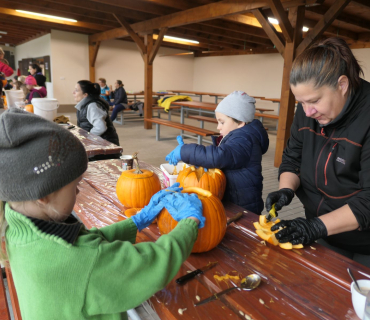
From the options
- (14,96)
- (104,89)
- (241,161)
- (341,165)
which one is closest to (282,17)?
(241,161)

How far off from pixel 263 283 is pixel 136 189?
Result: 0.76 metres

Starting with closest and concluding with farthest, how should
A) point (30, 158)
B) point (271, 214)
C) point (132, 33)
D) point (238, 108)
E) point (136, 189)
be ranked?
point (30, 158)
point (271, 214)
point (136, 189)
point (238, 108)
point (132, 33)

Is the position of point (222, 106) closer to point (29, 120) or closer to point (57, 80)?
point (29, 120)

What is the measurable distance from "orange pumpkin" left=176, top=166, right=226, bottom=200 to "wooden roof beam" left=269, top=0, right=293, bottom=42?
4.05 m

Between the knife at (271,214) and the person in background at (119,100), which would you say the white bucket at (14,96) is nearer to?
the knife at (271,214)

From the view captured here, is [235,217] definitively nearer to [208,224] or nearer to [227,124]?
[208,224]

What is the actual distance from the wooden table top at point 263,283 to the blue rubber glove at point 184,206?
175 mm

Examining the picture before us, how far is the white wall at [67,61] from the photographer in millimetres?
11344

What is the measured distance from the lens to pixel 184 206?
41.7 inches

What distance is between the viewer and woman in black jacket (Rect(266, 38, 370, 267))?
3.76 ft

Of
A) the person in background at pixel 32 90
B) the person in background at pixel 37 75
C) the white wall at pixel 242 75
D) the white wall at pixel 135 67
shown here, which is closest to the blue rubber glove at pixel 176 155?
the person in background at pixel 32 90

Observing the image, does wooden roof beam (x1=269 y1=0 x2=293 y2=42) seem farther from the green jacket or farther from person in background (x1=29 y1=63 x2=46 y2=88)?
person in background (x1=29 y1=63 x2=46 y2=88)

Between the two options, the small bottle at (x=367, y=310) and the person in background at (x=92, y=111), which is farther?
the person in background at (x=92, y=111)

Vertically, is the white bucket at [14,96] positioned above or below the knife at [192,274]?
above
